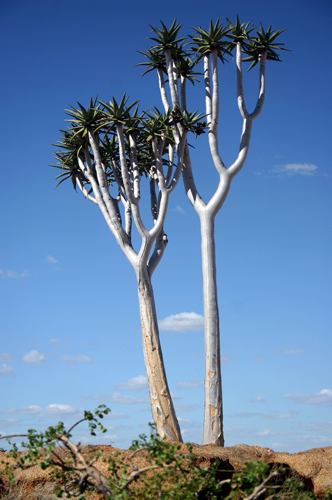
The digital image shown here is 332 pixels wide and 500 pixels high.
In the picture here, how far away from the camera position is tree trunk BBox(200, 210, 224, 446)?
10625 millimetres

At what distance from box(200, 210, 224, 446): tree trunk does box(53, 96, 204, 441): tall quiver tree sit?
30.7 inches

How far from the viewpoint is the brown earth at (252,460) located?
757 centimetres

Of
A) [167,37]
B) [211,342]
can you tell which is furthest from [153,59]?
[211,342]

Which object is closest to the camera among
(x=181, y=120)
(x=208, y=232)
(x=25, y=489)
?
(x=25, y=489)

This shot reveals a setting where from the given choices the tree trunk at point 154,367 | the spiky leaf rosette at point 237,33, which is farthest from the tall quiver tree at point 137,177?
the spiky leaf rosette at point 237,33

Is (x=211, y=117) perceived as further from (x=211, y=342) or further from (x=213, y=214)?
(x=211, y=342)

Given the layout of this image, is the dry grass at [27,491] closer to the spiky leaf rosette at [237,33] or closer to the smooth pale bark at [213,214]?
the smooth pale bark at [213,214]

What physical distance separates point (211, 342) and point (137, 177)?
4.35 m

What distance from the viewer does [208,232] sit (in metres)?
11.7

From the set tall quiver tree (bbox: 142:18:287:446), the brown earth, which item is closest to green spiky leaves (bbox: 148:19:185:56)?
tall quiver tree (bbox: 142:18:287:446)

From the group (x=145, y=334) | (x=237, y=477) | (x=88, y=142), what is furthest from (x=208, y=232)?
(x=237, y=477)

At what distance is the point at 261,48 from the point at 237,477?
1220 centimetres

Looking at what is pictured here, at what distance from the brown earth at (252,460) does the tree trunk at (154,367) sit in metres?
1.46

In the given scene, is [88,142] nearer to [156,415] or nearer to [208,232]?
[208,232]
